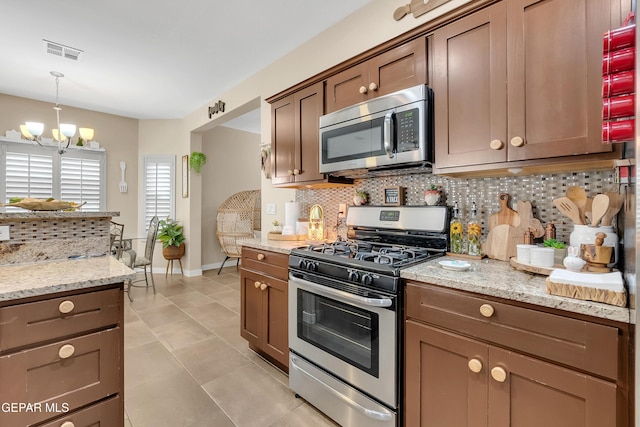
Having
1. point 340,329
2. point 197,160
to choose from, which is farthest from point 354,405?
point 197,160

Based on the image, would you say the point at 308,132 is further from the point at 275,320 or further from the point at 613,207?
the point at 613,207

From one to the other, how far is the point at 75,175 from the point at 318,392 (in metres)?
5.15

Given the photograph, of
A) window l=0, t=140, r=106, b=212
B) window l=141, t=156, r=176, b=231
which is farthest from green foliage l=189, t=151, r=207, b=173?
window l=0, t=140, r=106, b=212

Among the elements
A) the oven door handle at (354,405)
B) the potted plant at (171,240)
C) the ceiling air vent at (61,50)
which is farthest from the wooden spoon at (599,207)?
the potted plant at (171,240)

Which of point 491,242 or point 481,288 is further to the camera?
point 491,242

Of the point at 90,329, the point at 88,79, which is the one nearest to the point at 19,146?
the point at 88,79

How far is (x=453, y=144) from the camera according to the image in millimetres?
1610

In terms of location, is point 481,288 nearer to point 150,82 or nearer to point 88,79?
point 150,82

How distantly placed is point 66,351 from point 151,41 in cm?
289

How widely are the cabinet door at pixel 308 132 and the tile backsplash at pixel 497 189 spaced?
400 millimetres

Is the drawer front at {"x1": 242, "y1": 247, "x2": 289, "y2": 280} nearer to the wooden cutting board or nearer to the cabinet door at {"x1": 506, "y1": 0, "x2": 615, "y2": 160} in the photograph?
the wooden cutting board

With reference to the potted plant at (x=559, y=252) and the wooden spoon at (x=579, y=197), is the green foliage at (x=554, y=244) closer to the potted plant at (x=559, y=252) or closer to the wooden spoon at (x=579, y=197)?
the potted plant at (x=559, y=252)

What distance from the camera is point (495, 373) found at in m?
1.14

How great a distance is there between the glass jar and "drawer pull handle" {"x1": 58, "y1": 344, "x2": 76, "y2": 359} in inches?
84.5
